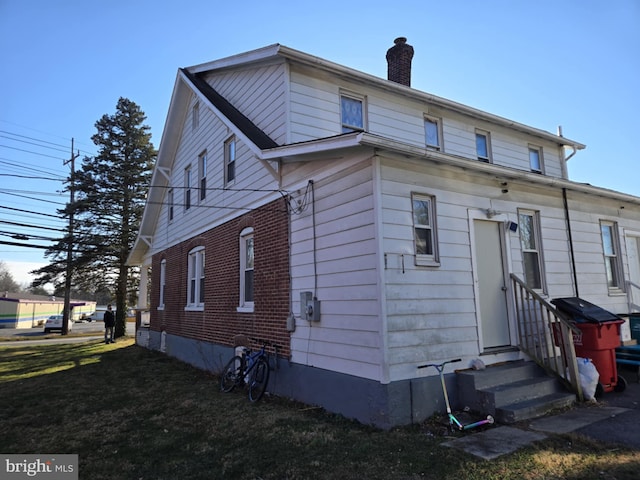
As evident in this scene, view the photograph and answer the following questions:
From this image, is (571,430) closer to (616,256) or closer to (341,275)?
(341,275)

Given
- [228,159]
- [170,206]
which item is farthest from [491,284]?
[170,206]

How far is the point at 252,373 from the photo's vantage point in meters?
7.75

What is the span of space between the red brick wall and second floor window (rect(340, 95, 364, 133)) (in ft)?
8.11

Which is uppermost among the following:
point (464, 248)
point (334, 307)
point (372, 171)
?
point (372, 171)

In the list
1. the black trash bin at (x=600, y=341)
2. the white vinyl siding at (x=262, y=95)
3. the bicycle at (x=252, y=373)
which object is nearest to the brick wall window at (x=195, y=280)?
the bicycle at (x=252, y=373)

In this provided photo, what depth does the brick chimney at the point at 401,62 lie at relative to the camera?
11086 millimetres

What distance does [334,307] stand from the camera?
249 inches

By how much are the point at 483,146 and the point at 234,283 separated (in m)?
7.82

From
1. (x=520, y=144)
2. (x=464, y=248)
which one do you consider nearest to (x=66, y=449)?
(x=464, y=248)

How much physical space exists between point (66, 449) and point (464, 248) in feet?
21.1

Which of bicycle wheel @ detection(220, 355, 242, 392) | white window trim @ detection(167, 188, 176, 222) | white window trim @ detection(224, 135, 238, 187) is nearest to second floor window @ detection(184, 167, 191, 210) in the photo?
white window trim @ detection(167, 188, 176, 222)

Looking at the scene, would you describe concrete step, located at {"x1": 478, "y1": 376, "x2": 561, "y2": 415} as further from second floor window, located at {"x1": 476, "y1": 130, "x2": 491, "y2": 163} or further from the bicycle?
second floor window, located at {"x1": 476, "y1": 130, "x2": 491, "y2": 163}

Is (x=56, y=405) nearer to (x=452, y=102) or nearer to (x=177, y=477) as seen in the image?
(x=177, y=477)

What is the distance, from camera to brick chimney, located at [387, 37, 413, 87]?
36.4 feet
